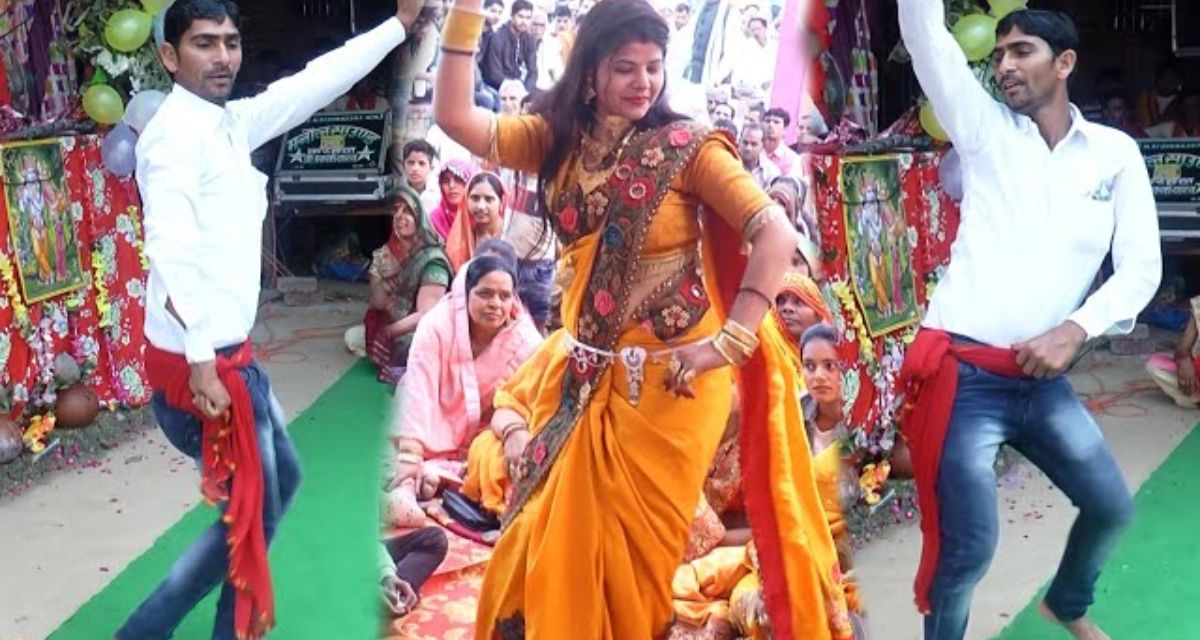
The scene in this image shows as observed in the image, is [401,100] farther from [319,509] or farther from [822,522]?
[319,509]

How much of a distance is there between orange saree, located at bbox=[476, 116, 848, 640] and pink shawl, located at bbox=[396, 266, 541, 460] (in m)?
0.04

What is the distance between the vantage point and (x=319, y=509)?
3840 millimetres

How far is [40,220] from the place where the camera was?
15.3 ft

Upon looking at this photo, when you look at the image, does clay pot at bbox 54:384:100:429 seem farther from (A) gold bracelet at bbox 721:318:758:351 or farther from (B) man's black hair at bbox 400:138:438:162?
(A) gold bracelet at bbox 721:318:758:351

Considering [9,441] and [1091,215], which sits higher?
[1091,215]

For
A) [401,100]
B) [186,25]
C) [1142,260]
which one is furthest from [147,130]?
[1142,260]

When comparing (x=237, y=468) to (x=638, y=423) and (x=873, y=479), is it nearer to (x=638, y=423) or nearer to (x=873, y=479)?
(x=638, y=423)

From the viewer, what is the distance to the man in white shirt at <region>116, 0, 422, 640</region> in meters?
2.78

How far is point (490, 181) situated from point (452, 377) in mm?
317

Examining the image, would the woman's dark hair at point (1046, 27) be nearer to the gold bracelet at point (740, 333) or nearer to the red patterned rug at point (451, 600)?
the gold bracelet at point (740, 333)

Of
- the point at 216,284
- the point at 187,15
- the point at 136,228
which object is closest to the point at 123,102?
the point at 136,228

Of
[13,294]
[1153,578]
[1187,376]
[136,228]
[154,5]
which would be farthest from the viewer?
[1187,376]

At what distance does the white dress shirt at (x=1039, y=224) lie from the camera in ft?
9.11

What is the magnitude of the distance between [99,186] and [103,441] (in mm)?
869
